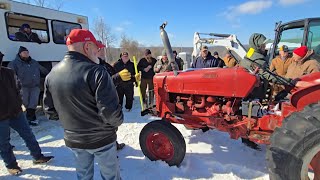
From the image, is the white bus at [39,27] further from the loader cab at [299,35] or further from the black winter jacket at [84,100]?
the loader cab at [299,35]

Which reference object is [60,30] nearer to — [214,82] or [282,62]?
[214,82]

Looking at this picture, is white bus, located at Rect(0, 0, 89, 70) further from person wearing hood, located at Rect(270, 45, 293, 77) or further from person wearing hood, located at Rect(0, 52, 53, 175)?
person wearing hood, located at Rect(270, 45, 293, 77)

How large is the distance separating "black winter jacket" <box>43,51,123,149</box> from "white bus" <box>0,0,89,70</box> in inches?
191

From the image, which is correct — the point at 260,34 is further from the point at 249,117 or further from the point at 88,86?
the point at 88,86

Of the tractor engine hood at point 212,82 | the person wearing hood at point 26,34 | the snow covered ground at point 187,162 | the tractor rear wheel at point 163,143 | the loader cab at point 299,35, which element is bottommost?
the snow covered ground at point 187,162

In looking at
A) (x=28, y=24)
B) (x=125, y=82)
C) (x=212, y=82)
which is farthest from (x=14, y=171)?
(x=28, y=24)

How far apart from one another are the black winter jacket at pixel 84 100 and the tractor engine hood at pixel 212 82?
149 centimetres

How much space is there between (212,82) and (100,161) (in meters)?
1.72

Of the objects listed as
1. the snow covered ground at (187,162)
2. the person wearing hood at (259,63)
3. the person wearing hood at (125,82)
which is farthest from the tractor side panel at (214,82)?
the person wearing hood at (125,82)

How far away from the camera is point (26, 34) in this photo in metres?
6.54

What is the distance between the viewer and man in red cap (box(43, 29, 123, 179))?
6.57ft

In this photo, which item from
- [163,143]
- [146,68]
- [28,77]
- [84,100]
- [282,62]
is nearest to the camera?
[84,100]

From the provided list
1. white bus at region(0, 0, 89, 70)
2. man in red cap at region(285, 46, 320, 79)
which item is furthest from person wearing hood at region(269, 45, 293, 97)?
white bus at region(0, 0, 89, 70)

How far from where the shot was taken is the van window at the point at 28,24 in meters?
6.18
